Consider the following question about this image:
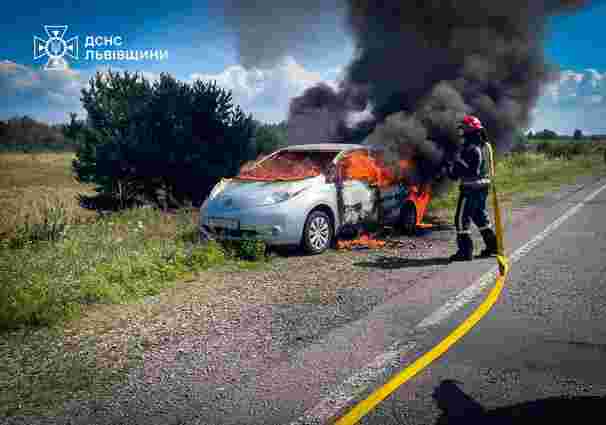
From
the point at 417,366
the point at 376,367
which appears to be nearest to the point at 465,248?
the point at 417,366

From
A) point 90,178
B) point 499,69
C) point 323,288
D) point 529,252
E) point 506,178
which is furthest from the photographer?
point 506,178

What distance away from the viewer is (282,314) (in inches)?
181

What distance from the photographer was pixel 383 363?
3.46m

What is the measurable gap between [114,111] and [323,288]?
38.5 ft

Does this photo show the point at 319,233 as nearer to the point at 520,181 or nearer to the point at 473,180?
the point at 473,180

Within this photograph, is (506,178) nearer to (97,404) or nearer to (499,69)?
(499,69)

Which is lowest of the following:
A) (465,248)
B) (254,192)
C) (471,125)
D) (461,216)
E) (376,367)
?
(376,367)

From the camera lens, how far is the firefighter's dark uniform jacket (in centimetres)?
653

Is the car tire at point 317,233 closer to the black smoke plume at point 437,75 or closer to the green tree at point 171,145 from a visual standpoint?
the black smoke plume at point 437,75

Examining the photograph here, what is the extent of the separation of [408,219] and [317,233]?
2439 mm

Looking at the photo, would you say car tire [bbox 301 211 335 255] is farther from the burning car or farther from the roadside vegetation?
the roadside vegetation

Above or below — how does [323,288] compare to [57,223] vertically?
below

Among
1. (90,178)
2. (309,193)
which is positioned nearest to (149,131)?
(90,178)

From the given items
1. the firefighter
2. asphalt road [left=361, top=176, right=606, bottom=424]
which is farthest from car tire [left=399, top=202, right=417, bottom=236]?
asphalt road [left=361, top=176, right=606, bottom=424]
